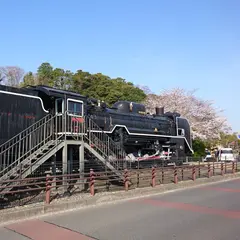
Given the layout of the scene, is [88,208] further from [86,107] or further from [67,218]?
[86,107]

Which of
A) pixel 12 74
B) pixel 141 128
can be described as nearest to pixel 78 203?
pixel 141 128

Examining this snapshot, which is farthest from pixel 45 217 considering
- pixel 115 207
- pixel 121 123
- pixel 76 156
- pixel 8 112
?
pixel 121 123

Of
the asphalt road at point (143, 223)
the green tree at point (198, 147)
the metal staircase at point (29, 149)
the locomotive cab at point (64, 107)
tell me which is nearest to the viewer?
the asphalt road at point (143, 223)

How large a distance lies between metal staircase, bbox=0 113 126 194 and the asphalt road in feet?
7.57

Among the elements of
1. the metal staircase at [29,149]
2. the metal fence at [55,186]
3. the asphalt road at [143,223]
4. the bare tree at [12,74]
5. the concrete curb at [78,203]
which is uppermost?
the bare tree at [12,74]

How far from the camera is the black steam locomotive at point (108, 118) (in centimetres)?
1200

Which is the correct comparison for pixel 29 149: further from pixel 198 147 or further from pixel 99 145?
pixel 198 147

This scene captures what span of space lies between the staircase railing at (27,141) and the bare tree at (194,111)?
1152 inches

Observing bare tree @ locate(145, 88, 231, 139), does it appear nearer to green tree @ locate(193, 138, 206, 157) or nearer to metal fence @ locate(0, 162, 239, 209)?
green tree @ locate(193, 138, 206, 157)

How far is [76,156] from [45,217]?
229 inches

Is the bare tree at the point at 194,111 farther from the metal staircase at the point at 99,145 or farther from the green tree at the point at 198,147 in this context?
the metal staircase at the point at 99,145

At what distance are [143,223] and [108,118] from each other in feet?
31.8

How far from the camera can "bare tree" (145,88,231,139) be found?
40969 millimetres

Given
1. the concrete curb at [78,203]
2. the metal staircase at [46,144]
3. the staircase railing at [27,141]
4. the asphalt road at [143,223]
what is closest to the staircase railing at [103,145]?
the metal staircase at [46,144]
